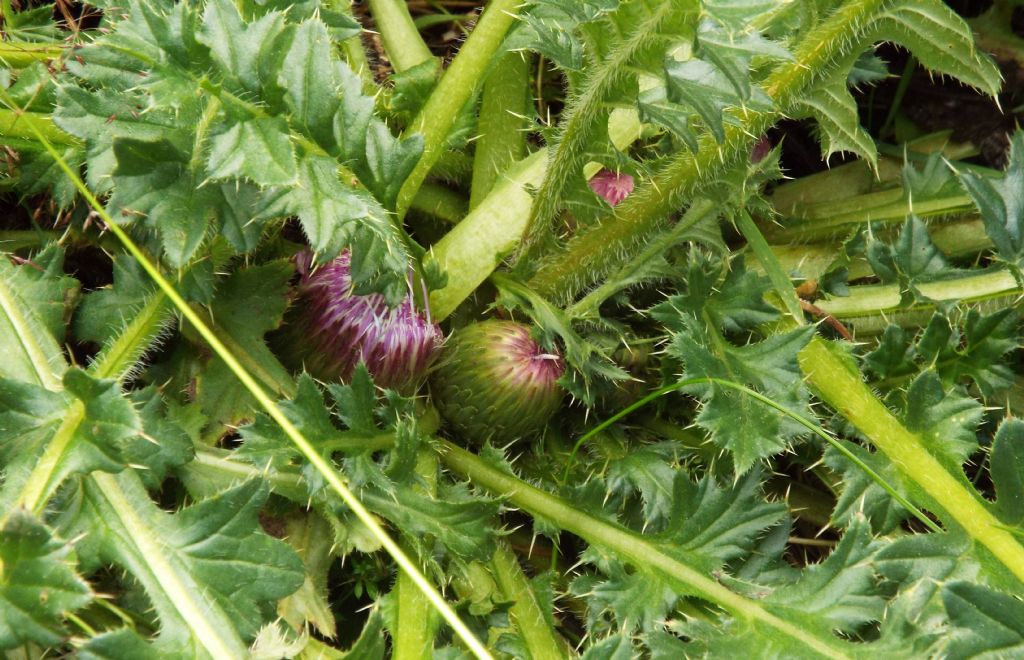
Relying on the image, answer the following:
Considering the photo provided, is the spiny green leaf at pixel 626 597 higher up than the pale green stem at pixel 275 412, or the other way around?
the pale green stem at pixel 275 412

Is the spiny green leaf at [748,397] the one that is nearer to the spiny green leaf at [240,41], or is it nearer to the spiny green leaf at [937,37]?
the spiny green leaf at [937,37]

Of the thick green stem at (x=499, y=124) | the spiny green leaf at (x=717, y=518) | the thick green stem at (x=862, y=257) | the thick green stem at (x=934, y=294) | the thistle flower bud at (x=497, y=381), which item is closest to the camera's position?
the spiny green leaf at (x=717, y=518)

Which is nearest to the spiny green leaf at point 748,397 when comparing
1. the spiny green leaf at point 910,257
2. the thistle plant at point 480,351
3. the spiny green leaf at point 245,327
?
the thistle plant at point 480,351

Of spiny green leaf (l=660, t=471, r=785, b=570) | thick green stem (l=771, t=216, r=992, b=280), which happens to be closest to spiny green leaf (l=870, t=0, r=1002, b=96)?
thick green stem (l=771, t=216, r=992, b=280)

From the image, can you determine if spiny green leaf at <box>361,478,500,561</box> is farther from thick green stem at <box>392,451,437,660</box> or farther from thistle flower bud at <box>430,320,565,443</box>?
thistle flower bud at <box>430,320,565,443</box>

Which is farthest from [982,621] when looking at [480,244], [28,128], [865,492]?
[28,128]

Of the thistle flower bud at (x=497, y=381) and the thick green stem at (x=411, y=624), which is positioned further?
the thistle flower bud at (x=497, y=381)

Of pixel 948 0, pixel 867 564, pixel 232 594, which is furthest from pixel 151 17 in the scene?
pixel 948 0
